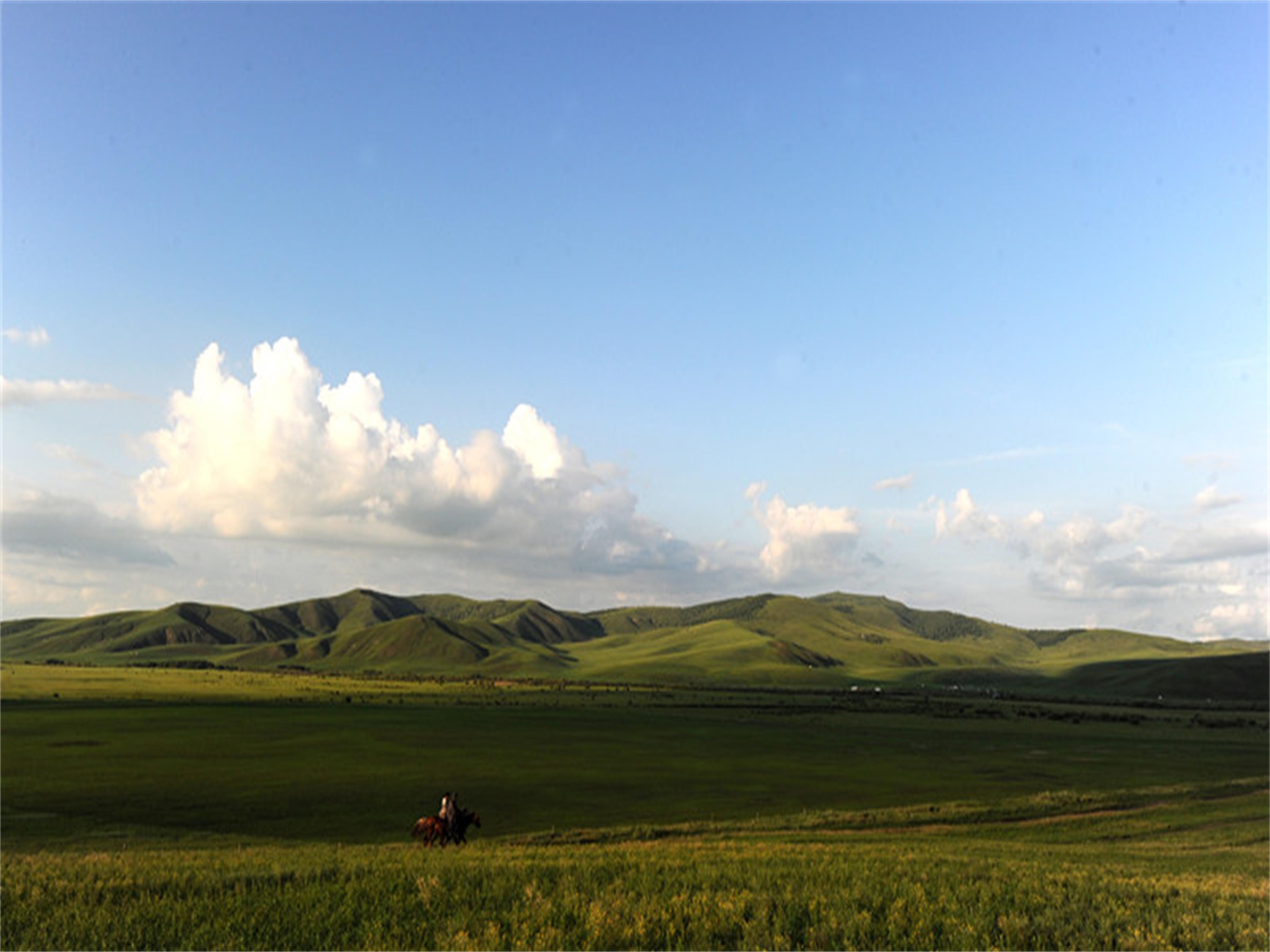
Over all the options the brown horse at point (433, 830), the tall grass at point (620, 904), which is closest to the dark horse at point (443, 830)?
the brown horse at point (433, 830)

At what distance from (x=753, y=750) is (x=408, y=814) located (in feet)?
164

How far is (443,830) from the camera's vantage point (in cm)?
3123

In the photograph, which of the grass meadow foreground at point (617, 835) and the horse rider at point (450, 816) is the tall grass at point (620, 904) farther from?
the horse rider at point (450, 816)

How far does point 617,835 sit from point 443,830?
26.9 ft

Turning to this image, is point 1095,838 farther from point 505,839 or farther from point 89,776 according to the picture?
point 89,776

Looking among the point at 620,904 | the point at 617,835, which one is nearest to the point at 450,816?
the point at 617,835

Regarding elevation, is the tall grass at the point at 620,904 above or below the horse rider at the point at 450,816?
above

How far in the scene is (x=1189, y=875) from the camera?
22.5 metres

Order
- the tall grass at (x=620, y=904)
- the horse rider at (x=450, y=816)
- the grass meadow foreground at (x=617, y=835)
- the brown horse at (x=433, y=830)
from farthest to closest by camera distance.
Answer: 1. the horse rider at (x=450, y=816)
2. the brown horse at (x=433, y=830)
3. the grass meadow foreground at (x=617, y=835)
4. the tall grass at (x=620, y=904)

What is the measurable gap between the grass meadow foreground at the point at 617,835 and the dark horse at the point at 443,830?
170cm

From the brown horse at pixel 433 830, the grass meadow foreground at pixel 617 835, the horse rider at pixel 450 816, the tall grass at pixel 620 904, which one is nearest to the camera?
the tall grass at pixel 620 904

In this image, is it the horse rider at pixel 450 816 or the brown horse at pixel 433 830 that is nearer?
the brown horse at pixel 433 830

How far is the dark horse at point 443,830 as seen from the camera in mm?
31203

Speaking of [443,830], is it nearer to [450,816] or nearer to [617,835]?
[450,816]
